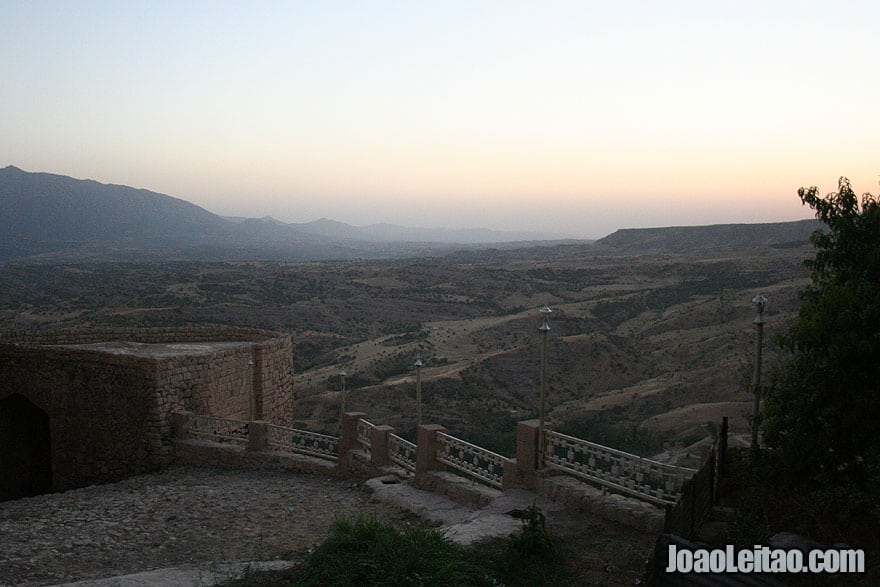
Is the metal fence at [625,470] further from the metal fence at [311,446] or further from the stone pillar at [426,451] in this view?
the metal fence at [311,446]

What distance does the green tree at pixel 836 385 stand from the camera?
6.67m

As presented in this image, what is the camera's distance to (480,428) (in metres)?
22.6

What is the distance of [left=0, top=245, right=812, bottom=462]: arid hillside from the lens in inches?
958

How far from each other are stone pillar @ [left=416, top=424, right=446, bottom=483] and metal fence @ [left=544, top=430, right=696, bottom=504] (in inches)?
80.9

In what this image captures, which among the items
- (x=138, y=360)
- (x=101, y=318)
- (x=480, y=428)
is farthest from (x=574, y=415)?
(x=101, y=318)

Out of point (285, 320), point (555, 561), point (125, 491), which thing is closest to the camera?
point (555, 561)

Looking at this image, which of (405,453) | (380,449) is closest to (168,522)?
(380,449)

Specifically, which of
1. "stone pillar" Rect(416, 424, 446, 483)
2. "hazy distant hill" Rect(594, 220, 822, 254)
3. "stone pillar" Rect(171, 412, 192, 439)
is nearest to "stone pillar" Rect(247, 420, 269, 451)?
"stone pillar" Rect(171, 412, 192, 439)

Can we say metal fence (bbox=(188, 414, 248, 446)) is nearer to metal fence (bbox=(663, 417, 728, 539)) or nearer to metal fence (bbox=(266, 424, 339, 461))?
metal fence (bbox=(266, 424, 339, 461))

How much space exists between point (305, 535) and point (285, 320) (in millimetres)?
41105

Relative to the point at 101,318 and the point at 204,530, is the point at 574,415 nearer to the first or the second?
the point at 204,530

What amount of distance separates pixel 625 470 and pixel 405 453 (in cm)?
422

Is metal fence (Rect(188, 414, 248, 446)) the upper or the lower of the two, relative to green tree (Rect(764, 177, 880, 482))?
lower

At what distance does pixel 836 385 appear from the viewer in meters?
6.77
